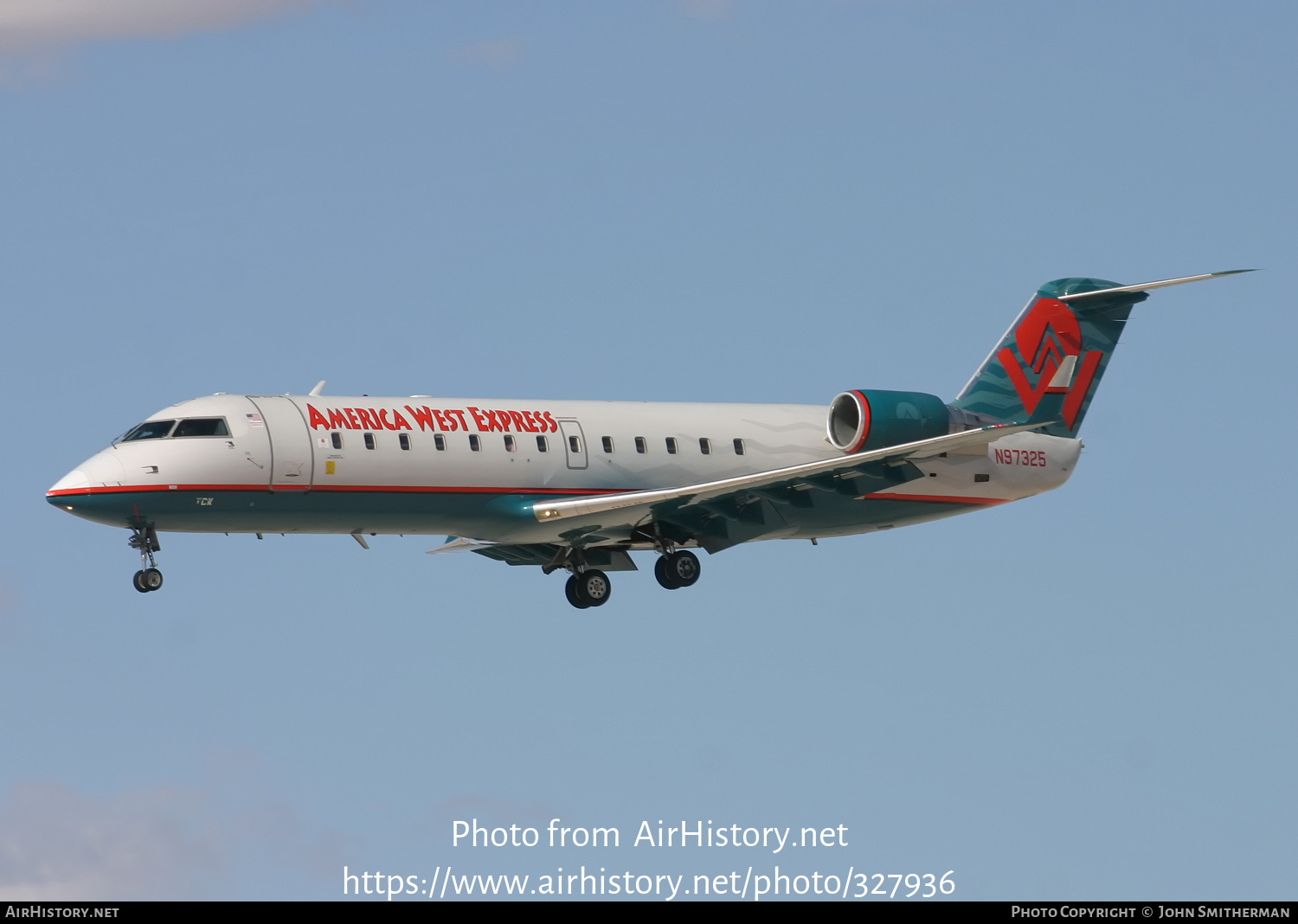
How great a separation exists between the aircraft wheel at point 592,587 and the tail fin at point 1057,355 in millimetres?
9341

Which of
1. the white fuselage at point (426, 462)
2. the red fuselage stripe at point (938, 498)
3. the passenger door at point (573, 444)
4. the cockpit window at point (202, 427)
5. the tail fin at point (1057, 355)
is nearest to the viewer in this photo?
the white fuselage at point (426, 462)

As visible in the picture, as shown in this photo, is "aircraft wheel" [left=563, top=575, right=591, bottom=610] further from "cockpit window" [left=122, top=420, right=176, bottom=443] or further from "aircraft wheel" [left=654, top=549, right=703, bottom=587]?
"cockpit window" [left=122, top=420, right=176, bottom=443]

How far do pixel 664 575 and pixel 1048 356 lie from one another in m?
10.9

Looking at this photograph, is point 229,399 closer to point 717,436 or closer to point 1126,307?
point 717,436

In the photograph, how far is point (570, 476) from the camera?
42.6m

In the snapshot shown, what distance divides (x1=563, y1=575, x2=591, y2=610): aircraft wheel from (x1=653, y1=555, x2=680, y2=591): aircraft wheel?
1863 millimetres

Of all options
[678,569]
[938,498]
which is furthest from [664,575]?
[938,498]

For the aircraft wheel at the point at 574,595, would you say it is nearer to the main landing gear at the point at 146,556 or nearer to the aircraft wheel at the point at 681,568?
the aircraft wheel at the point at 681,568

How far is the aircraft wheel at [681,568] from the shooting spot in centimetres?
4406

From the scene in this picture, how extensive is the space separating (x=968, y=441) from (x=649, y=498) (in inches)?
246

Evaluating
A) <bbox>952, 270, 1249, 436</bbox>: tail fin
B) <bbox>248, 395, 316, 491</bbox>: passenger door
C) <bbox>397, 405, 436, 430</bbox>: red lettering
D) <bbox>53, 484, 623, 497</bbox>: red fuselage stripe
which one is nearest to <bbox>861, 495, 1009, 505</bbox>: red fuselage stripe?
<bbox>952, 270, 1249, 436</bbox>: tail fin

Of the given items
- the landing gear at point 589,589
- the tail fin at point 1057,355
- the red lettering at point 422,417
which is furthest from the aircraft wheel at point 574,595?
the tail fin at point 1057,355

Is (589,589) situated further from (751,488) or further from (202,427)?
(202,427)
